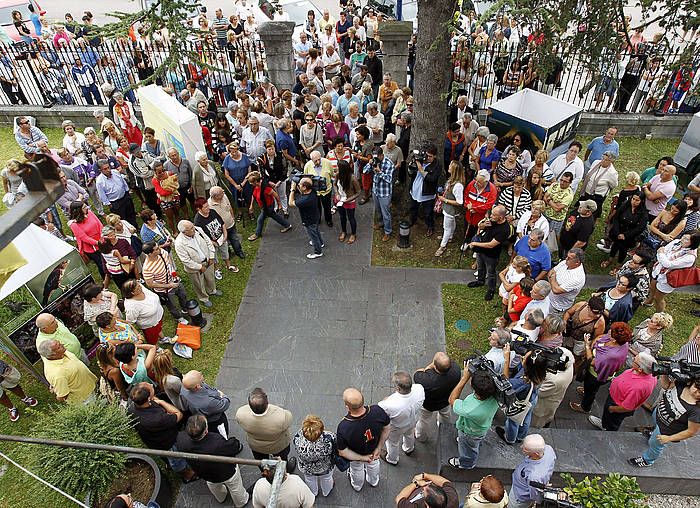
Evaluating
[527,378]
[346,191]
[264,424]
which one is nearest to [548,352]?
[527,378]

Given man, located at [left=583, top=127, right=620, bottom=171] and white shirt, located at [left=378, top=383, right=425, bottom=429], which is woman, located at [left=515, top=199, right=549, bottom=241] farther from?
white shirt, located at [left=378, top=383, right=425, bottom=429]

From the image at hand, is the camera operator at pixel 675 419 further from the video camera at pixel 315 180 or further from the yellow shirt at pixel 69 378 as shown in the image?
the yellow shirt at pixel 69 378

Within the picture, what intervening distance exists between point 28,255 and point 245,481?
3.83m

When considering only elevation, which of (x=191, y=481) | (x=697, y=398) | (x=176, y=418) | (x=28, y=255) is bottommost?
(x=191, y=481)

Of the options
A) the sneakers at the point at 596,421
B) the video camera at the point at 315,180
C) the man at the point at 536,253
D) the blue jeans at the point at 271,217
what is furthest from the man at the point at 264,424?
the blue jeans at the point at 271,217

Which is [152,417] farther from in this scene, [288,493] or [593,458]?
[593,458]

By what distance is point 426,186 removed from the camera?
822cm

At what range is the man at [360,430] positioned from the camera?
14.2 feet

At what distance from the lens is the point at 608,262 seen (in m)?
8.19

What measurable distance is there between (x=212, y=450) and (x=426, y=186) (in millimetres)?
5540

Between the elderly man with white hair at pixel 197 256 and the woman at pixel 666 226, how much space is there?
6715 millimetres

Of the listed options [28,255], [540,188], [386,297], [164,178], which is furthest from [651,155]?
[28,255]

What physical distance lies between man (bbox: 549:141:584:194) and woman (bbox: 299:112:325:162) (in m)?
4.36

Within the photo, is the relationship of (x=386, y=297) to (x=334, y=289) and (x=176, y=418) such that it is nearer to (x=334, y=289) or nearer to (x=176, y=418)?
(x=334, y=289)
